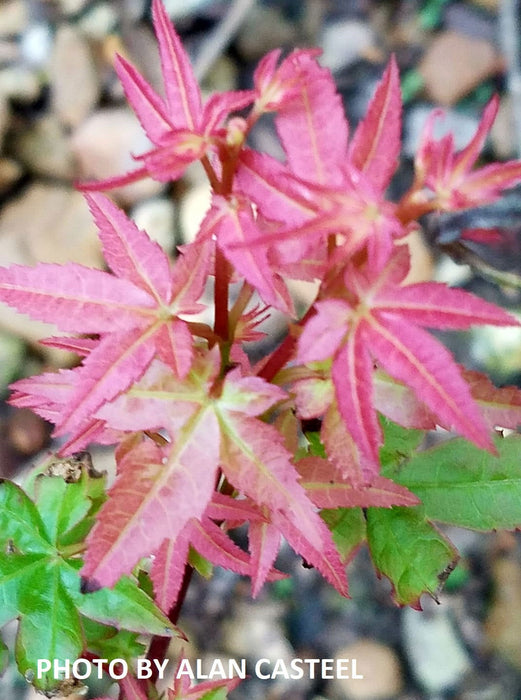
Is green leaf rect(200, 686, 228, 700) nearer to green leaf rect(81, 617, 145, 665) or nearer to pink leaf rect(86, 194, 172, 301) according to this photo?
green leaf rect(81, 617, 145, 665)

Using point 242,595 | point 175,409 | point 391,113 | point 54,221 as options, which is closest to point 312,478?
point 175,409

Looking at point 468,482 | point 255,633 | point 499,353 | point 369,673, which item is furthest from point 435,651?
point 468,482

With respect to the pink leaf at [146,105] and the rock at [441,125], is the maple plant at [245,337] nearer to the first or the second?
the pink leaf at [146,105]

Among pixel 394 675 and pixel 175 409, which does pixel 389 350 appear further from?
pixel 394 675

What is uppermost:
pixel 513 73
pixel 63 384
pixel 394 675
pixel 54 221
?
pixel 63 384

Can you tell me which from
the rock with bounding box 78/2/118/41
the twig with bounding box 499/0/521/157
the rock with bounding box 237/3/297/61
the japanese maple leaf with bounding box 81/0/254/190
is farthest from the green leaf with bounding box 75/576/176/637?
the rock with bounding box 78/2/118/41
